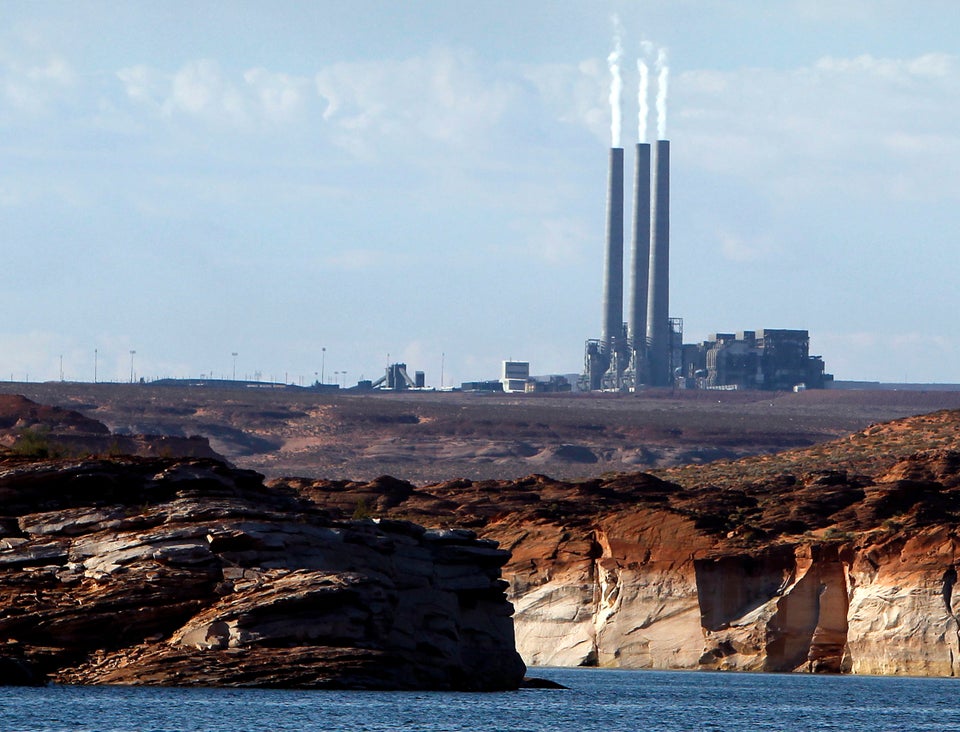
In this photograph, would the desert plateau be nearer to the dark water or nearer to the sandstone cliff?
the sandstone cliff

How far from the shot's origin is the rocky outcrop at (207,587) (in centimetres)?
5431

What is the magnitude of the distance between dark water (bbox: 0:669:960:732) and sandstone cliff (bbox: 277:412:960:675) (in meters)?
8.20

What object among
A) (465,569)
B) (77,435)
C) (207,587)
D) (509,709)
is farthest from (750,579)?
(77,435)

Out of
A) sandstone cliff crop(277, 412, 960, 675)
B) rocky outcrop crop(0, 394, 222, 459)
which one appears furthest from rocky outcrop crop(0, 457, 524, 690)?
rocky outcrop crop(0, 394, 222, 459)

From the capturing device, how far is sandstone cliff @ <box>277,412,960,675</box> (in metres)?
81.5

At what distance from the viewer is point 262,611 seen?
5441 cm

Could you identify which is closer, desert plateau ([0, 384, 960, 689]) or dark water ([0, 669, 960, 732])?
dark water ([0, 669, 960, 732])

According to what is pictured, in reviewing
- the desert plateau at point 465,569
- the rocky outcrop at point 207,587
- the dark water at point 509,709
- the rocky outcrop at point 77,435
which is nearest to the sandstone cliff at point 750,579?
the desert plateau at point 465,569

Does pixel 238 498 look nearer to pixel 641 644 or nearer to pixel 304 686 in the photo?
pixel 304 686

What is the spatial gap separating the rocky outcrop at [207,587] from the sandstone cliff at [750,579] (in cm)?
2557

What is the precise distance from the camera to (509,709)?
55938 mm

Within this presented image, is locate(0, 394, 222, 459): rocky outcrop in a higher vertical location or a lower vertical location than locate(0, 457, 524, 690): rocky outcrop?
higher

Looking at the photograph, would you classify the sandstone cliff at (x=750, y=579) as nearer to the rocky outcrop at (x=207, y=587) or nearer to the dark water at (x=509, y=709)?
the dark water at (x=509, y=709)

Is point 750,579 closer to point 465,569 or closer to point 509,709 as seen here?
point 465,569
